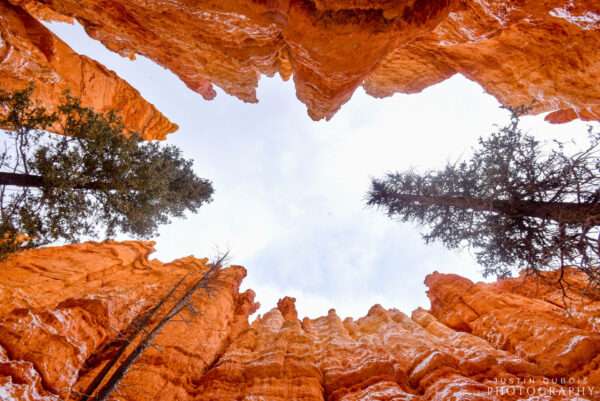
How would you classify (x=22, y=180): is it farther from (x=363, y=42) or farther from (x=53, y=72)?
(x=363, y=42)

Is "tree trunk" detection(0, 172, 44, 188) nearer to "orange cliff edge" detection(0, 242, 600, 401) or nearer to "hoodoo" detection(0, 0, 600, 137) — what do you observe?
"orange cliff edge" detection(0, 242, 600, 401)

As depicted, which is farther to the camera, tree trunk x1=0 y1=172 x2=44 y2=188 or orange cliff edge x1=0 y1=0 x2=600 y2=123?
tree trunk x1=0 y1=172 x2=44 y2=188

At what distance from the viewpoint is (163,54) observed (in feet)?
44.1

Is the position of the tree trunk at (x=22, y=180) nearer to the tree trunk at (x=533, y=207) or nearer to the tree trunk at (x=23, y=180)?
the tree trunk at (x=23, y=180)

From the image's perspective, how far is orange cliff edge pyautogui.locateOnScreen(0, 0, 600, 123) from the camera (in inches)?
259

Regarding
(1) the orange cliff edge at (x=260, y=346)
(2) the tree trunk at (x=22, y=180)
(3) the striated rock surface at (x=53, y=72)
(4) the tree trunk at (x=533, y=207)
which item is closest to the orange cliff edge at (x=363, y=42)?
(3) the striated rock surface at (x=53, y=72)

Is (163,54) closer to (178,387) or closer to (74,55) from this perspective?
(74,55)

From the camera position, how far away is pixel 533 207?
827 centimetres

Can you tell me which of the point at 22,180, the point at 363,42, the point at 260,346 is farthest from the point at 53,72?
the point at 260,346

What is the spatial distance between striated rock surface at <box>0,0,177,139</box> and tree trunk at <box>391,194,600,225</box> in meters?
13.1

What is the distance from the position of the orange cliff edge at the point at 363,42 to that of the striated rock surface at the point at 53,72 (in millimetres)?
523

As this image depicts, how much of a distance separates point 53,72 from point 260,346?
63.0ft

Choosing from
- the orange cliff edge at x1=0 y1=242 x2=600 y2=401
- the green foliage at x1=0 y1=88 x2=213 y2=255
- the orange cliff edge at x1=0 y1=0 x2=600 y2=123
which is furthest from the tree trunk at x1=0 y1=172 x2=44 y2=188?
the orange cliff edge at x1=0 y1=0 x2=600 y2=123

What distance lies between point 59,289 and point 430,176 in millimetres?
19244
